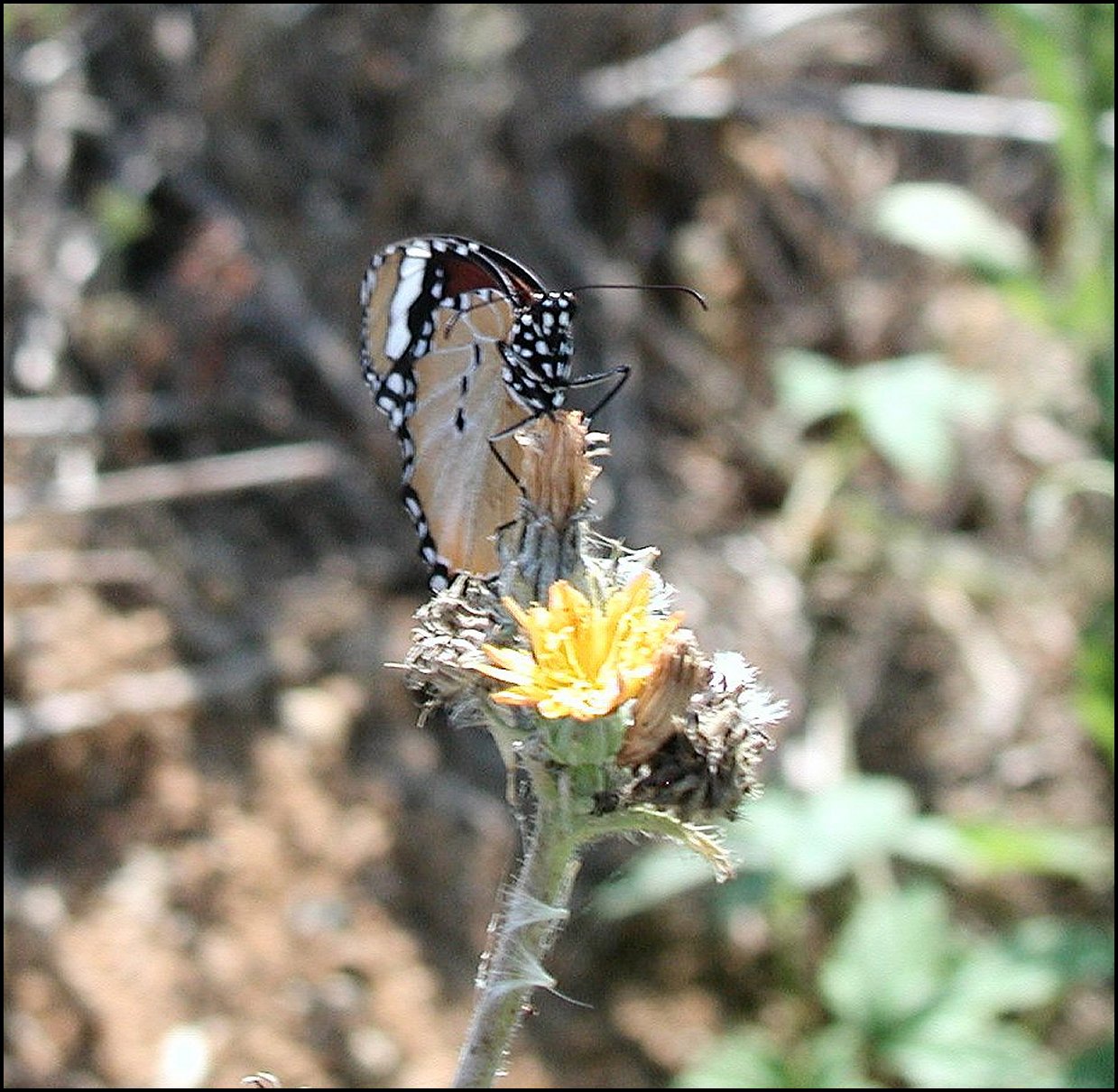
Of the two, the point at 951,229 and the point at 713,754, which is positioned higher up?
the point at 951,229

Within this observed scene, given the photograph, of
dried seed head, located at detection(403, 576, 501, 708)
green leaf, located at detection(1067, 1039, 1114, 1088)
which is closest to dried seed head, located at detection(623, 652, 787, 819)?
dried seed head, located at detection(403, 576, 501, 708)

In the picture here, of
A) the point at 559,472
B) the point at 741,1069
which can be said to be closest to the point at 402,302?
the point at 559,472

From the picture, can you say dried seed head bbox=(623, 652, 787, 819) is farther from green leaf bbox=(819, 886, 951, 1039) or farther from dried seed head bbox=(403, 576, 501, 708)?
green leaf bbox=(819, 886, 951, 1039)

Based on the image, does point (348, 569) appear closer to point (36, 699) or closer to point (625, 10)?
point (36, 699)

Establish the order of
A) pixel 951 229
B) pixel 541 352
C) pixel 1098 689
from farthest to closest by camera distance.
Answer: pixel 951 229
pixel 1098 689
pixel 541 352

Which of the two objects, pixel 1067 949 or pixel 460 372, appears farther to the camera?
pixel 1067 949

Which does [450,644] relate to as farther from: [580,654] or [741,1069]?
[741,1069]
